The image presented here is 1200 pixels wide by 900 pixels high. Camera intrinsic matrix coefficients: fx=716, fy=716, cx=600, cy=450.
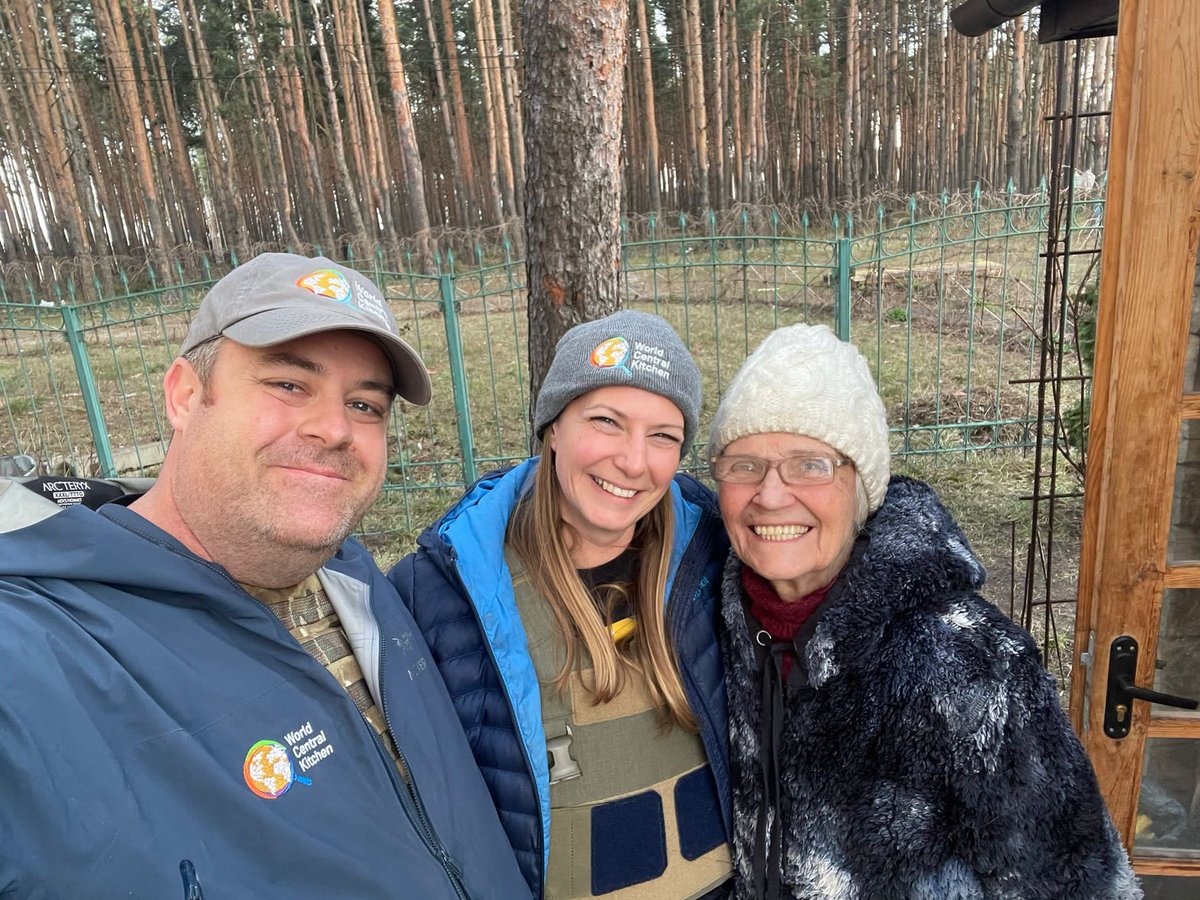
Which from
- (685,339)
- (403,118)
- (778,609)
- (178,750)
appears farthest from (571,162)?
(403,118)

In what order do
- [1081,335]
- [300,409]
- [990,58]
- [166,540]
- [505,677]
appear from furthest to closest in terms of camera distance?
[990,58], [1081,335], [505,677], [300,409], [166,540]

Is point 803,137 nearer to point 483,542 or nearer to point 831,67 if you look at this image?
point 831,67

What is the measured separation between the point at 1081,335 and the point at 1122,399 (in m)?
2.28

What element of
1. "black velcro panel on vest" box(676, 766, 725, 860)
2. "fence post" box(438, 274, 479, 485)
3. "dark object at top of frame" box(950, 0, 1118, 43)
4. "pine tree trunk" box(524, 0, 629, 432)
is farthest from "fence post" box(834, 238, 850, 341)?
"black velcro panel on vest" box(676, 766, 725, 860)

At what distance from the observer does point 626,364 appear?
1.62 m

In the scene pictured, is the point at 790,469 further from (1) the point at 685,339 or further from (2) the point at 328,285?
(1) the point at 685,339

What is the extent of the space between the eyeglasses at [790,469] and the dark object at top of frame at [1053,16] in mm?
1332

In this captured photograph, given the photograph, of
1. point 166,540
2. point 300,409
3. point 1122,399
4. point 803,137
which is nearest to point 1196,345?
point 1122,399

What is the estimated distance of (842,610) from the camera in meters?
1.45

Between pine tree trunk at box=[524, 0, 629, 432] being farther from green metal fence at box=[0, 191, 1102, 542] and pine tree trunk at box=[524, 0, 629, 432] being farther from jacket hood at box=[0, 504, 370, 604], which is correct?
jacket hood at box=[0, 504, 370, 604]

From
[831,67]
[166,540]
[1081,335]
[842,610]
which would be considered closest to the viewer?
[166,540]

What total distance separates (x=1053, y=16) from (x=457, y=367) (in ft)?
14.8

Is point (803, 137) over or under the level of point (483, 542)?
over

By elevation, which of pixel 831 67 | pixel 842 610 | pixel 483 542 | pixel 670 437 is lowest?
pixel 842 610
